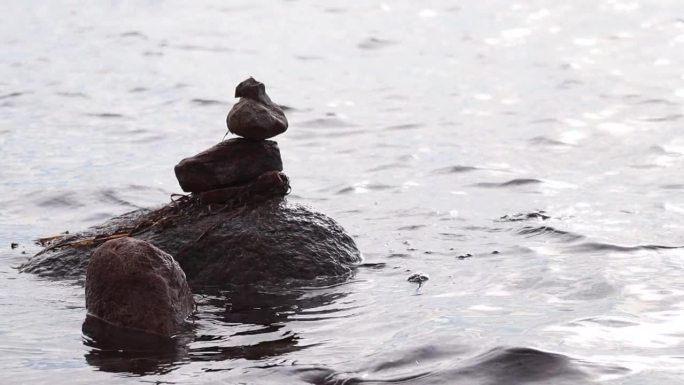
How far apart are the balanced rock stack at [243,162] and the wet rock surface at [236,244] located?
10cm

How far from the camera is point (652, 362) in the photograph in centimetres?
605

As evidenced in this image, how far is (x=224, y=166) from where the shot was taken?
26.5 feet

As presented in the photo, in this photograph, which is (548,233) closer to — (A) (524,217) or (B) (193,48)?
(A) (524,217)

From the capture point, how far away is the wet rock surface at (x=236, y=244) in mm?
7770

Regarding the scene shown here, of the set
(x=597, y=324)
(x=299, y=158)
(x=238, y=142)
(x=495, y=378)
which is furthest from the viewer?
(x=299, y=158)

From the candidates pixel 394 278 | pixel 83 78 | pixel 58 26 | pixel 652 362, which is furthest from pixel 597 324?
pixel 58 26

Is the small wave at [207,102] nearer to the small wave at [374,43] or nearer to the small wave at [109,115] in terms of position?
the small wave at [109,115]

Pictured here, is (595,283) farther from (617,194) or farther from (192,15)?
(192,15)

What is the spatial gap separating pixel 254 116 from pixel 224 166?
41cm

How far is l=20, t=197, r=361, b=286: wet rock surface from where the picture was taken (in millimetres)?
7770

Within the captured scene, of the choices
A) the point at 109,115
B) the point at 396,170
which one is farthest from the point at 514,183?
A: the point at 109,115

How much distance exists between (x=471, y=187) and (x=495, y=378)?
511 centimetres

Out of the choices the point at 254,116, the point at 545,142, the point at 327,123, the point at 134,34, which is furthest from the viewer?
the point at 134,34

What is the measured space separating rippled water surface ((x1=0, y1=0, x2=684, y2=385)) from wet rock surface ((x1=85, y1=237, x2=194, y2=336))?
208 mm
